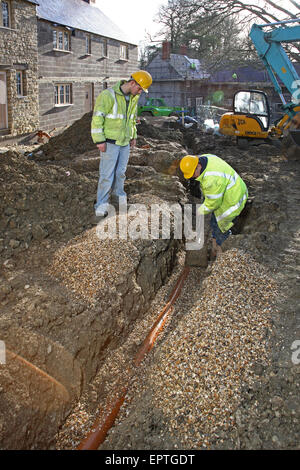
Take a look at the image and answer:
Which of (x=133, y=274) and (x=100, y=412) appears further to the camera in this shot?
(x=133, y=274)

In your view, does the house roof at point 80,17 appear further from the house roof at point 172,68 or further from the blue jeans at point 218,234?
the blue jeans at point 218,234

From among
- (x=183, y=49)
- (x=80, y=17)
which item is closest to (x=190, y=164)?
(x=80, y=17)

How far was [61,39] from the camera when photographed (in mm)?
20141

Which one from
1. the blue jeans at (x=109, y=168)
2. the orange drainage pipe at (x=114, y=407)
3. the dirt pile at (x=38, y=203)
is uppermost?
the blue jeans at (x=109, y=168)

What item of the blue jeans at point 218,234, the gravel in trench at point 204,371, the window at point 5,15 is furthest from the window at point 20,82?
the gravel in trench at point 204,371

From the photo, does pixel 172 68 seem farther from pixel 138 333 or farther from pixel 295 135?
pixel 138 333

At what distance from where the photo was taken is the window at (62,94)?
66.9 ft

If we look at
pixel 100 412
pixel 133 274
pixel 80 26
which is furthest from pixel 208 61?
pixel 100 412

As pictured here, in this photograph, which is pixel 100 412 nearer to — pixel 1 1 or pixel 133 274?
pixel 133 274

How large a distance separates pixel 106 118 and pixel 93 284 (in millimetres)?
2561

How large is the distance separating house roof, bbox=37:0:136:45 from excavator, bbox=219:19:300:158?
9642 mm

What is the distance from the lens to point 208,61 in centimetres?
2158

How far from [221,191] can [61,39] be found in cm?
1781

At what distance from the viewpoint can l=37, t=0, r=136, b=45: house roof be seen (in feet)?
62.2
